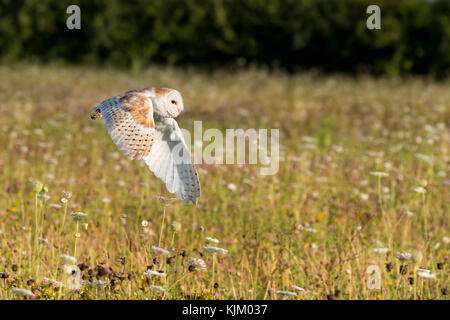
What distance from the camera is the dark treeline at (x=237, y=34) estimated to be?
55.8 ft

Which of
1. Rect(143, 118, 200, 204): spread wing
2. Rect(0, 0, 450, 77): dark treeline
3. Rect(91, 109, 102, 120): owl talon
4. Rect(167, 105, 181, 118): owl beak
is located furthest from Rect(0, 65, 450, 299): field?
Rect(0, 0, 450, 77): dark treeline

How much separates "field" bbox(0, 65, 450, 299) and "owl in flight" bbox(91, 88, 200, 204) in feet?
0.74

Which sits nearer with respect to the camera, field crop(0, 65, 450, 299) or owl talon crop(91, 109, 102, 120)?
owl talon crop(91, 109, 102, 120)

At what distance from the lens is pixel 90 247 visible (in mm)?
3438

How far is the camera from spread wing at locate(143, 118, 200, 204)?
2691mm

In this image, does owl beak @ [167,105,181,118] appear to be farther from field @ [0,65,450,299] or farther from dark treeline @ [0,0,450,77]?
dark treeline @ [0,0,450,77]

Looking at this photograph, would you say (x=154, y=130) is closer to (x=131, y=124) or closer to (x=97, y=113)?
(x=131, y=124)

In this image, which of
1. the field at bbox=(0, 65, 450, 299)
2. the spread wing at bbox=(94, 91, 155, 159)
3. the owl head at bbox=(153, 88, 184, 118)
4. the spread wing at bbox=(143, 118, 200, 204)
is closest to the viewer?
the spread wing at bbox=(94, 91, 155, 159)

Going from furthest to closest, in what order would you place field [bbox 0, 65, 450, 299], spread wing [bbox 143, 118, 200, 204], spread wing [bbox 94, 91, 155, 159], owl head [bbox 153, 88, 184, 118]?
1. field [bbox 0, 65, 450, 299]
2. spread wing [bbox 143, 118, 200, 204]
3. owl head [bbox 153, 88, 184, 118]
4. spread wing [bbox 94, 91, 155, 159]

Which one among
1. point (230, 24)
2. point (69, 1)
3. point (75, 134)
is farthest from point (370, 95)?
point (69, 1)

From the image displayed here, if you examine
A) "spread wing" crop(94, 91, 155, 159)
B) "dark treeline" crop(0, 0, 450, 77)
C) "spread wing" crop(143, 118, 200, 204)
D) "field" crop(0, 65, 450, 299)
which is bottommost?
"field" crop(0, 65, 450, 299)

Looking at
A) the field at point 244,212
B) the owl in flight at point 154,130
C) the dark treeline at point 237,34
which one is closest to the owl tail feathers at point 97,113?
the owl in flight at point 154,130

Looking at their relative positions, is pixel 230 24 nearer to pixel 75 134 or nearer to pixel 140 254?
pixel 75 134

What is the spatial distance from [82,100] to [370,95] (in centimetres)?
595
